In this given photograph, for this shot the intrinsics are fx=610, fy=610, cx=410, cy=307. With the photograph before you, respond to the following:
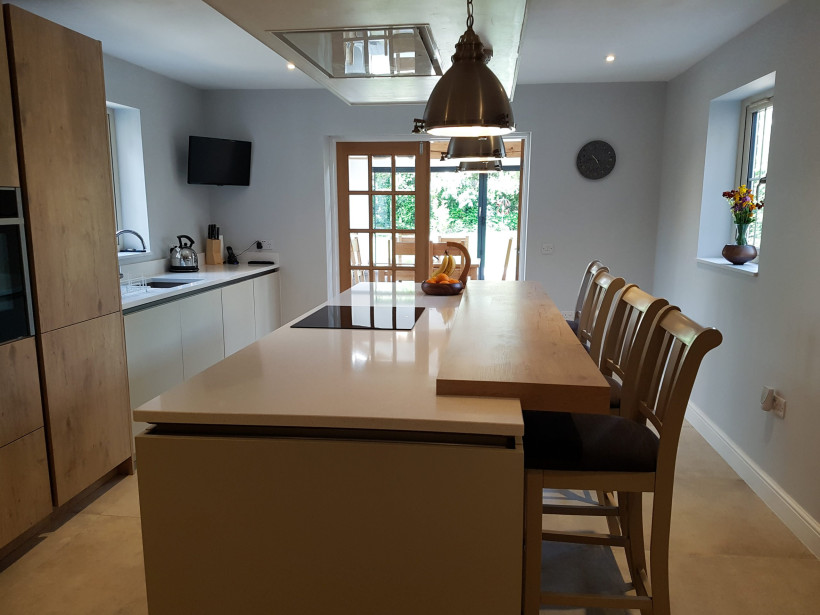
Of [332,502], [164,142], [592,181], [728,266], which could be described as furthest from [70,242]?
[592,181]

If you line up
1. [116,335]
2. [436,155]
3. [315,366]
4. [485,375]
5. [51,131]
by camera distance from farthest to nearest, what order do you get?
[436,155], [116,335], [51,131], [315,366], [485,375]

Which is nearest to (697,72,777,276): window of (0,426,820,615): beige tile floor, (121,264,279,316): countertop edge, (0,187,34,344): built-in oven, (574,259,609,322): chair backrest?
(574,259,609,322): chair backrest

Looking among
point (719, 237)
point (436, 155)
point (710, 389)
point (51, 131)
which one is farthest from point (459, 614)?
point (436, 155)

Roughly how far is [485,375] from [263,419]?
0.56m

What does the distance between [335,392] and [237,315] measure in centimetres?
308

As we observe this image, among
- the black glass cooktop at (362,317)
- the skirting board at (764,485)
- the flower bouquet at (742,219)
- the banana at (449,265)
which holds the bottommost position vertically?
the skirting board at (764,485)

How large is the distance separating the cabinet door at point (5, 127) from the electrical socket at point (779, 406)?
3374mm

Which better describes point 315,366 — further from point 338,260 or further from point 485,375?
point 338,260

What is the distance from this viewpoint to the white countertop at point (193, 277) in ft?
10.6

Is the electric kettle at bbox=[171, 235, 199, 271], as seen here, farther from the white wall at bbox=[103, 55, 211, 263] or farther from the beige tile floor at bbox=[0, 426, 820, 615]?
the beige tile floor at bbox=[0, 426, 820, 615]

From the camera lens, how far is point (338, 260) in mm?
5457

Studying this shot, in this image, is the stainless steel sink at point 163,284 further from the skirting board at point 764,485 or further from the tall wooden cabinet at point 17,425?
the skirting board at point 764,485

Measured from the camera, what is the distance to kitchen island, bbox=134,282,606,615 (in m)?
1.42

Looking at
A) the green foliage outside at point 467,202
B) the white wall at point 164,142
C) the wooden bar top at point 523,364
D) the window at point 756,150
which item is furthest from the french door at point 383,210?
the green foliage outside at point 467,202
